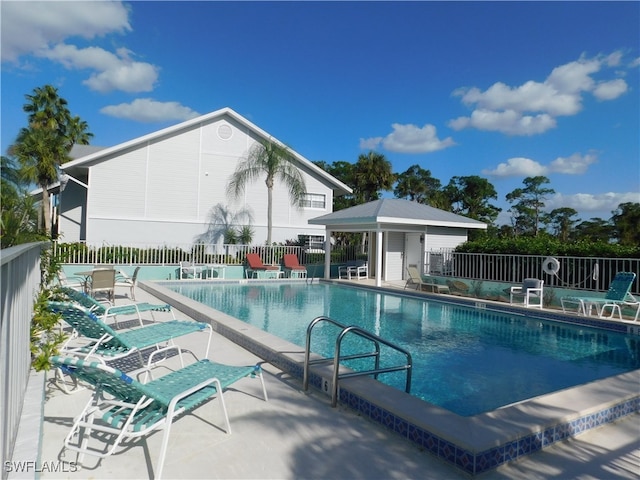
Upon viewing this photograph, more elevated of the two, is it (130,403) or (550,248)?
(550,248)

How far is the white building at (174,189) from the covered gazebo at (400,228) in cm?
737

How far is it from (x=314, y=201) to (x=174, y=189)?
8896mm

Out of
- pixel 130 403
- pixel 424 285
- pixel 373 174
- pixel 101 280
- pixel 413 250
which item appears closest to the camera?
pixel 130 403

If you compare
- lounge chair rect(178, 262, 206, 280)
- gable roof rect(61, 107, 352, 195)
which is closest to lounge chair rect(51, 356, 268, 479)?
lounge chair rect(178, 262, 206, 280)

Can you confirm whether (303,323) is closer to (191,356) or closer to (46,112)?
(191,356)

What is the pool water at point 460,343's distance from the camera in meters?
6.07

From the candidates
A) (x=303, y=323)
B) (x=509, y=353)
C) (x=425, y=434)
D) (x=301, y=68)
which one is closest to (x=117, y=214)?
(x=301, y=68)

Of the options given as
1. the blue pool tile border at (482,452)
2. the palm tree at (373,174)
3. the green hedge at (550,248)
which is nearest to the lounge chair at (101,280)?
the blue pool tile border at (482,452)

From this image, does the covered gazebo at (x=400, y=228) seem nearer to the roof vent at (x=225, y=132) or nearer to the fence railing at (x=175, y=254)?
the fence railing at (x=175, y=254)

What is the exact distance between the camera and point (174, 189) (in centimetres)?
2459

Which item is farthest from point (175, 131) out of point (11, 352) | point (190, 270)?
point (11, 352)

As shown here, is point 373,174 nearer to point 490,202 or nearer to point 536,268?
point 536,268

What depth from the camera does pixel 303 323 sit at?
1027cm

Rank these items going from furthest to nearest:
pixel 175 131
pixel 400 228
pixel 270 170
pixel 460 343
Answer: pixel 175 131, pixel 270 170, pixel 400 228, pixel 460 343
